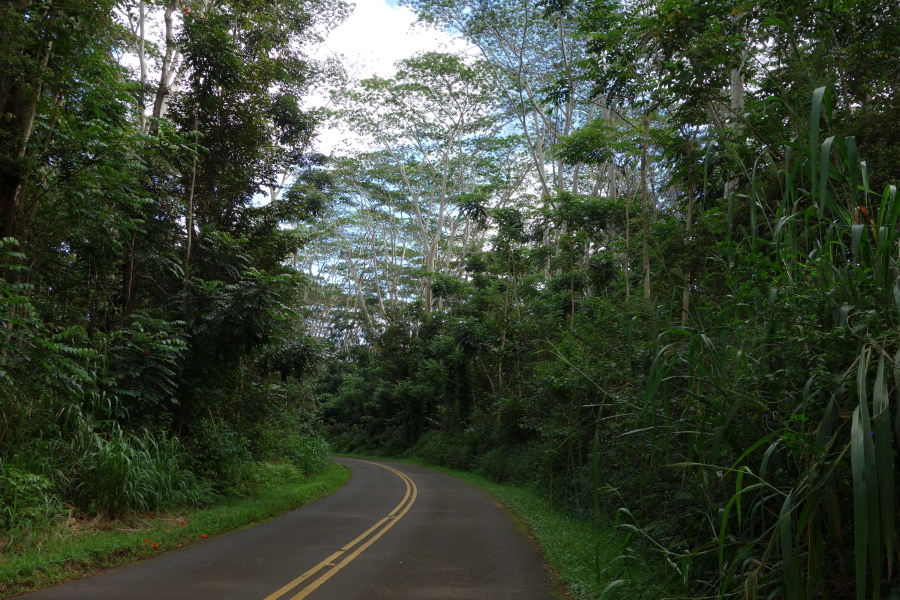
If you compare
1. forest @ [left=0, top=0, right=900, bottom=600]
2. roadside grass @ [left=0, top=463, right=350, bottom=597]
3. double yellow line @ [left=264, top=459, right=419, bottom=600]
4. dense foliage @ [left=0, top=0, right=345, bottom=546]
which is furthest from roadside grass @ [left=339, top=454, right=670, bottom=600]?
dense foliage @ [left=0, top=0, right=345, bottom=546]

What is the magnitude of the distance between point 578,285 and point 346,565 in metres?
15.3

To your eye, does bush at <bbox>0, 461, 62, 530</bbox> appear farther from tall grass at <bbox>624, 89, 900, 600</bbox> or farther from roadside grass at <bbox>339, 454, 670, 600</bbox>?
tall grass at <bbox>624, 89, 900, 600</bbox>

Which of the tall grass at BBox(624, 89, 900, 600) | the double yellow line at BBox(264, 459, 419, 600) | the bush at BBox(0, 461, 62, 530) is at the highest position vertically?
the tall grass at BBox(624, 89, 900, 600)

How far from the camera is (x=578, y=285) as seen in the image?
70.2 ft

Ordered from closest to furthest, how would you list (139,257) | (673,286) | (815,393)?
(815,393)
(673,286)
(139,257)

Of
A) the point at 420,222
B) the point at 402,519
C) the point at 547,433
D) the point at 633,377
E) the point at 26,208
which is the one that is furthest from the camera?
the point at 420,222

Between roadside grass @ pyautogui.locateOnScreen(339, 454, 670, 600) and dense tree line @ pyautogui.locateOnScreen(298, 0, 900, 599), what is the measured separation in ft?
0.55

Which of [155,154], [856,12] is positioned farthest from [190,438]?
[856,12]

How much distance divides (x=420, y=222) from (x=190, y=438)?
74.7 ft

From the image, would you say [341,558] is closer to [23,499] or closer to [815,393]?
[23,499]

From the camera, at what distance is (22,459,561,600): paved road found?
6219mm

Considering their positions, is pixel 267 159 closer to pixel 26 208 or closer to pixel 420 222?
pixel 26 208

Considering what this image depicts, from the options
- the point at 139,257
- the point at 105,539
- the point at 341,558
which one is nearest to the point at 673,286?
the point at 341,558

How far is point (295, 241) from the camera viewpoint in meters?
16.5
